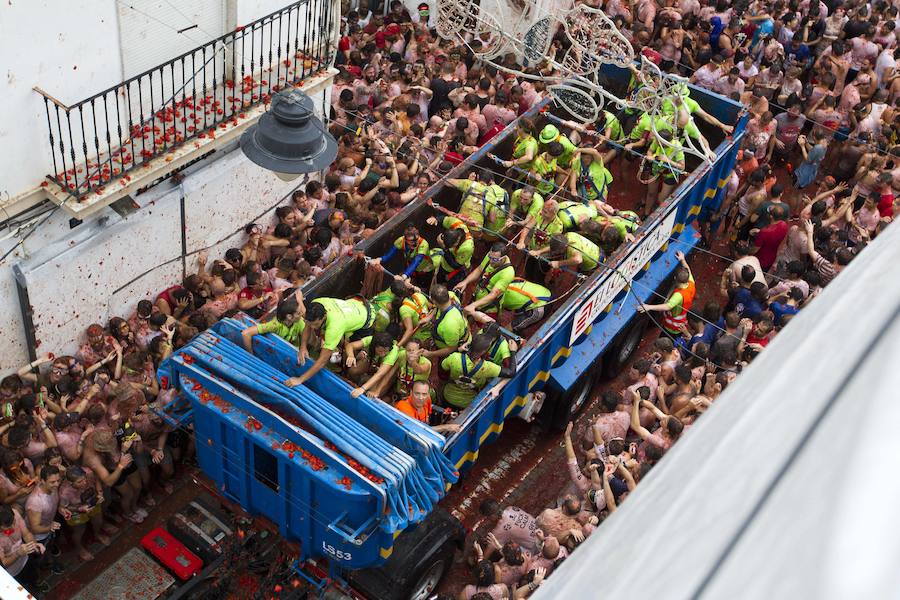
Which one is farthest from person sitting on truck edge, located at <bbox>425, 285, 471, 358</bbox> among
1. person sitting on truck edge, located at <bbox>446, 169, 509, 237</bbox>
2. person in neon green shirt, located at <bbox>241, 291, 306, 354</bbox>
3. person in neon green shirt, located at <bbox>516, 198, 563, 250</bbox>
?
person sitting on truck edge, located at <bbox>446, 169, 509, 237</bbox>

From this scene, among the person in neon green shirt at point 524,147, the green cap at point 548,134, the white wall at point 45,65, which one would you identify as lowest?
the person in neon green shirt at point 524,147

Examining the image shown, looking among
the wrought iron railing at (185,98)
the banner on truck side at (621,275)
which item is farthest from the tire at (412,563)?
the wrought iron railing at (185,98)

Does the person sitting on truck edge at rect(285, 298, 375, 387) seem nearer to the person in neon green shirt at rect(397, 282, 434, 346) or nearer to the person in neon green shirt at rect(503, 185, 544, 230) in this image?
the person in neon green shirt at rect(397, 282, 434, 346)

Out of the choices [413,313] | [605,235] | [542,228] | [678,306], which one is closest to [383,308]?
[413,313]

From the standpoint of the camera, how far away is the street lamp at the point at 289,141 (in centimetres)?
692

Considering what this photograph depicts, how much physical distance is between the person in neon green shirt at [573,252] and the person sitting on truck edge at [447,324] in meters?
1.72

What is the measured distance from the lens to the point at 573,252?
10195mm

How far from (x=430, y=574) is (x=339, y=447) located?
1.78 meters

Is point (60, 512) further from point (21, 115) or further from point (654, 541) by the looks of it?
point (654, 541)

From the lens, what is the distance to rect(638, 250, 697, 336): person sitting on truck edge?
1052cm

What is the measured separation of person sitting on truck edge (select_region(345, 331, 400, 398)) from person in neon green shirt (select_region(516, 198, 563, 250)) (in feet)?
7.91

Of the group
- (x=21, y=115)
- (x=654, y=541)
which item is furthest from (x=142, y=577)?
(x=654, y=541)

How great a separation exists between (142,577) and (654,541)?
26.2 ft

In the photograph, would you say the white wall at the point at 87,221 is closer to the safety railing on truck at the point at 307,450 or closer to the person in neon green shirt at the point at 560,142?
the safety railing on truck at the point at 307,450
